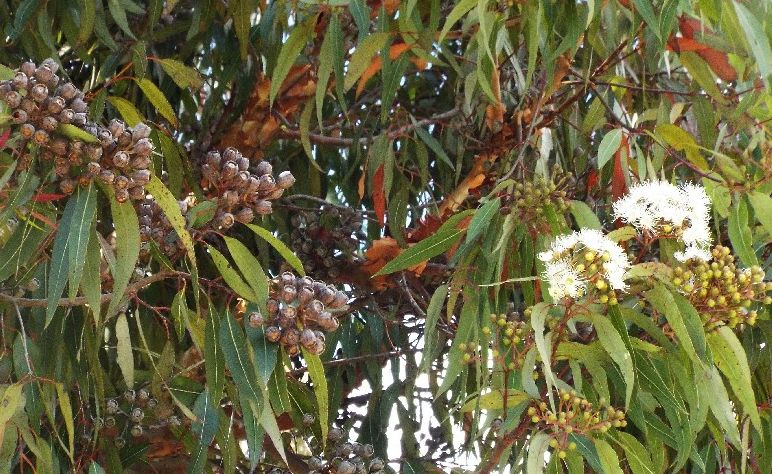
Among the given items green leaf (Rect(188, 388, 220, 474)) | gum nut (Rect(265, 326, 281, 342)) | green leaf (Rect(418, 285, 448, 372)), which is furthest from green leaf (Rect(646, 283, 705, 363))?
green leaf (Rect(188, 388, 220, 474))

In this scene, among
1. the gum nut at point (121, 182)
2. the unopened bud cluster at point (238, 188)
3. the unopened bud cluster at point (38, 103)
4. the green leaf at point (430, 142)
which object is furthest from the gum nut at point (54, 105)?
the green leaf at point (430, 142)

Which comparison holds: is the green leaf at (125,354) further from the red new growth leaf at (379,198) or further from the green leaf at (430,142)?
the green leaf at (430,142)

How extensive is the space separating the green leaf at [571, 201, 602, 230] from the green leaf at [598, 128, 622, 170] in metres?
0.12

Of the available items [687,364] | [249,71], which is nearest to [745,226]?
[687,364]

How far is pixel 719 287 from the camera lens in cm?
144

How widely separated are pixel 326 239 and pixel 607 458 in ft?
3.26

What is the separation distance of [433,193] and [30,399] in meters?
1.22

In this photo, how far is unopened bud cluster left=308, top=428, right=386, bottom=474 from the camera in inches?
71.3

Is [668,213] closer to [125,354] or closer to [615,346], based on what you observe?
[615,346]

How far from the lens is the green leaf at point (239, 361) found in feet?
4.83

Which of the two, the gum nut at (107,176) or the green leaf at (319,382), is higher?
the gum nut at (107,176)

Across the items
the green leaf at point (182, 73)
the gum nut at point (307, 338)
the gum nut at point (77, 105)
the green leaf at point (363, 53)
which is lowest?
the gum nut at point (307, 338)

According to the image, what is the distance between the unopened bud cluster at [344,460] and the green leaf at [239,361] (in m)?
0.34

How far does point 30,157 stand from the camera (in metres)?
1.45
